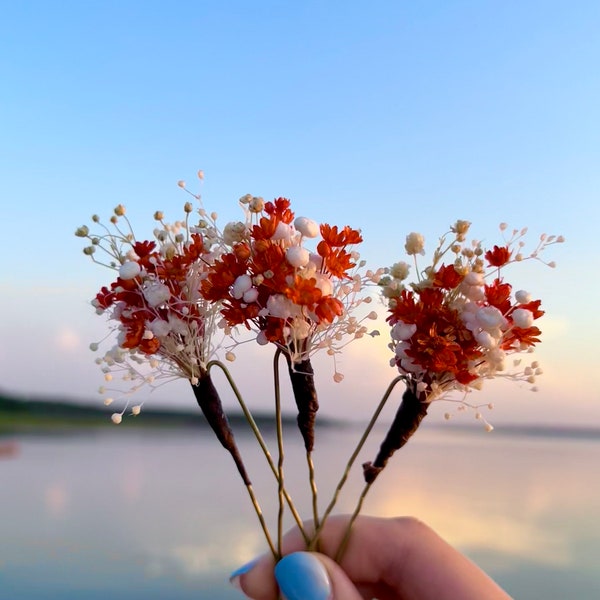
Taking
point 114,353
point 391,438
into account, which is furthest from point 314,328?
point 114,353

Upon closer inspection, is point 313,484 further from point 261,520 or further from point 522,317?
point 522,317

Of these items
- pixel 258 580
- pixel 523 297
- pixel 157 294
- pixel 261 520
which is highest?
pixel 523 297

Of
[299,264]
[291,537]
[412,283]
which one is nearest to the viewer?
[299,264]

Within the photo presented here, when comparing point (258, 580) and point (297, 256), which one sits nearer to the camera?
point (297, 256)

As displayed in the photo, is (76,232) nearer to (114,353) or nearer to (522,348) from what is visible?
(114,353)

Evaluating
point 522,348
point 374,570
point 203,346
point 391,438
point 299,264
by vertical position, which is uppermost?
point 299,264

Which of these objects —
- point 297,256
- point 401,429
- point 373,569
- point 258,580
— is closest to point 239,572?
point 258,580

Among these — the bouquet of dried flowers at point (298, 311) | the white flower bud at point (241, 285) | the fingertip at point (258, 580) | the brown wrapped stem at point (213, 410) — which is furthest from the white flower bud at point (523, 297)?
the fingertip at point (258, 580)
